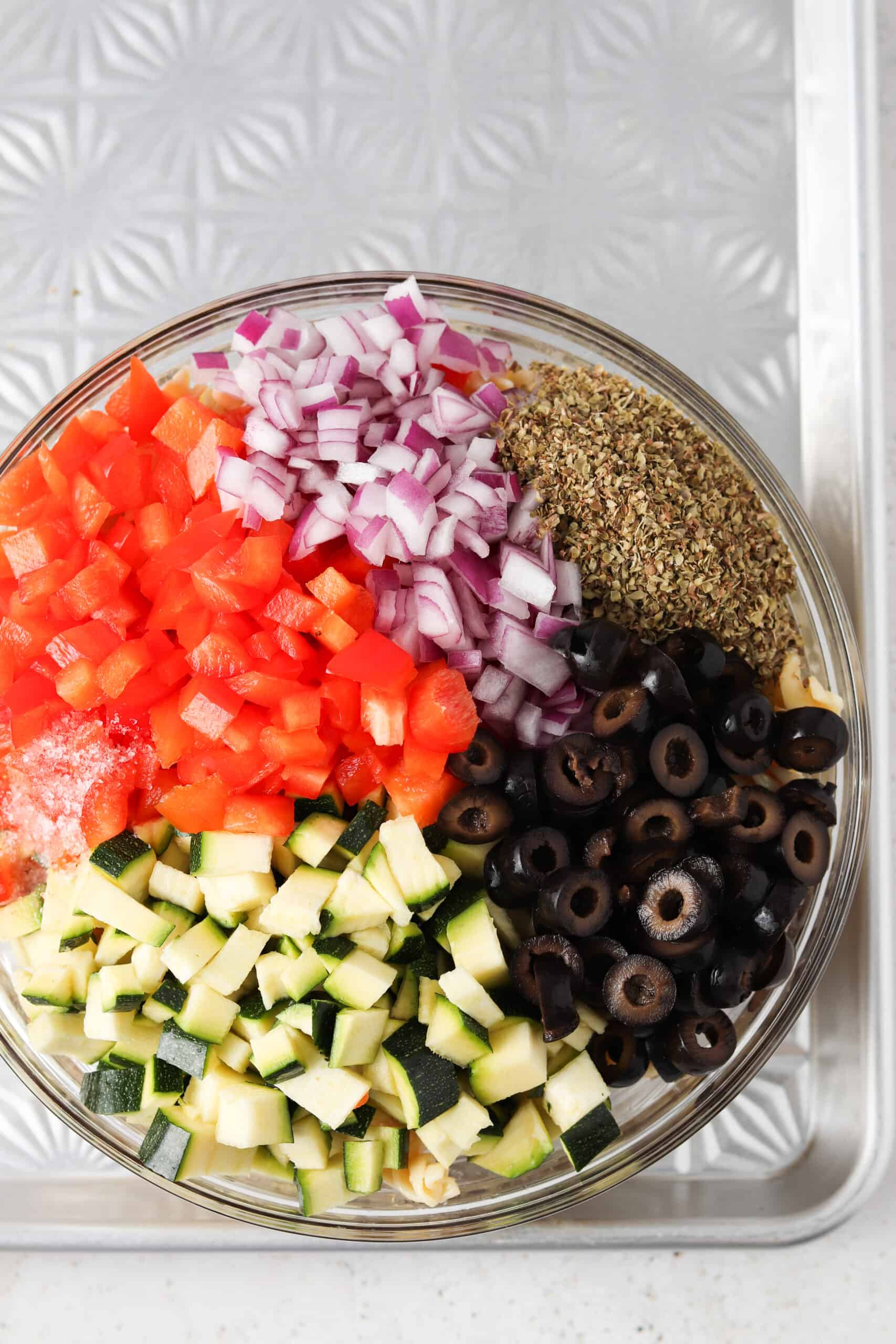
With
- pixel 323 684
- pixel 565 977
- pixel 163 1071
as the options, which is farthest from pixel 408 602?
pixel 163 1071

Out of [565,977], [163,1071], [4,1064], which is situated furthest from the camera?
[4,1064]

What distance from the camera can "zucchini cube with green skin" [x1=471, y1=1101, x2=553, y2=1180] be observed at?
1.14 meters

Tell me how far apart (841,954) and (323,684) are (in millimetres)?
907

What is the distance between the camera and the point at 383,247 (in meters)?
1.61

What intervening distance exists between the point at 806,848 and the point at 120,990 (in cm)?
82

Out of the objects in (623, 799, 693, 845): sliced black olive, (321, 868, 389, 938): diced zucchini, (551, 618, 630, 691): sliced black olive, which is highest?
(551, 618, 630, 691): sliced black olive

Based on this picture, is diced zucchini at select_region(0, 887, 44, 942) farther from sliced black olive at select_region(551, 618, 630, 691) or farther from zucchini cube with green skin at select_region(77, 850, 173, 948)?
sliced black olive at select_region(551, 618, 630, 691)

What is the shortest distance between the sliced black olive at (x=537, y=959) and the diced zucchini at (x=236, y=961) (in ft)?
0.98

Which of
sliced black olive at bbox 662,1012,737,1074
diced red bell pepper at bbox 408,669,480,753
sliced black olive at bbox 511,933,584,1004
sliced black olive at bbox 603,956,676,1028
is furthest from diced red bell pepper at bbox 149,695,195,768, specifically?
sliced black olive at bbox 662,1012,737,1074

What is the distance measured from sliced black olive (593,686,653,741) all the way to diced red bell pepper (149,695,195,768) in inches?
19.3

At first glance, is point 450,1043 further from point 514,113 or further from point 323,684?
point 514,113

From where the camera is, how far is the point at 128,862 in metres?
1.15

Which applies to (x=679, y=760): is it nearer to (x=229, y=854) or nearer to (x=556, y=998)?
(x=556, y=998)

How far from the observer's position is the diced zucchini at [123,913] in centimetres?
113
